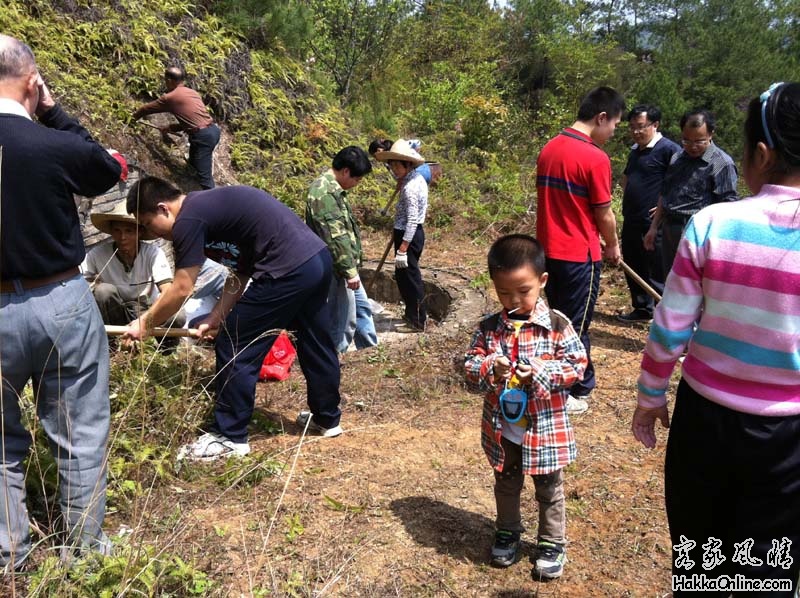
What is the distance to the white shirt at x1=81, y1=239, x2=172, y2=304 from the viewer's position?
4293mm

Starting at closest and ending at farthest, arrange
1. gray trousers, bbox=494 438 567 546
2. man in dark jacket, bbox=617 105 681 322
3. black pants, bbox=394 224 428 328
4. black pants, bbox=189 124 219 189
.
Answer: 1. gray trousers, bbox=494 438 567 546
2. man in dark jacket, bbox=617 105 681 322
3. black pants, bbox=394 224 428 328
4. black pants, bbox=189 124 219 189

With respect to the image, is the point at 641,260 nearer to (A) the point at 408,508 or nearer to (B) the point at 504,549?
(A) the point at 408,508

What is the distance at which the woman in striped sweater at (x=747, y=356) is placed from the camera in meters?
A: 1.75

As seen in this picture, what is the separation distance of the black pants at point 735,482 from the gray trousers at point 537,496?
762 mm

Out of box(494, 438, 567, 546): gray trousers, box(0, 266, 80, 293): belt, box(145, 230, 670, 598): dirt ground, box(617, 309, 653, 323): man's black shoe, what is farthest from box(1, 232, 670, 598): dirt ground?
box(617, 309, 653, 323): man's black shoe

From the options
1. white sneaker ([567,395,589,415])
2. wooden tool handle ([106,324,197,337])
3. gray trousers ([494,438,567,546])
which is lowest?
white sneaker ([567,395,589,415])

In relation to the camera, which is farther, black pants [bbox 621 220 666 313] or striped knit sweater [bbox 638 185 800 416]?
black pants [bbox 621 220 666 313]

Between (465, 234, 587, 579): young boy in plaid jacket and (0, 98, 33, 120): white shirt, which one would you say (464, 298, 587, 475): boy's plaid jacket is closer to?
(465, 234, 587, 579): young boy in plaid jacket

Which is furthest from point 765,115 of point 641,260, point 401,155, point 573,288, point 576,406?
point 641,260

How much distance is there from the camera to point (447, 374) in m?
5.05

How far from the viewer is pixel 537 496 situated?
2.80 metres

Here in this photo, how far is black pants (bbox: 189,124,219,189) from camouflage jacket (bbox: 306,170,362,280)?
353cm

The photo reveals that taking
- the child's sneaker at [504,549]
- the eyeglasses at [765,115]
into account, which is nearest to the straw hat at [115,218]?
the child's sneaker at [504,549]

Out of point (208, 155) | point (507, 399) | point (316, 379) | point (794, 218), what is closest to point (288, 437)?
point (316, 379)
